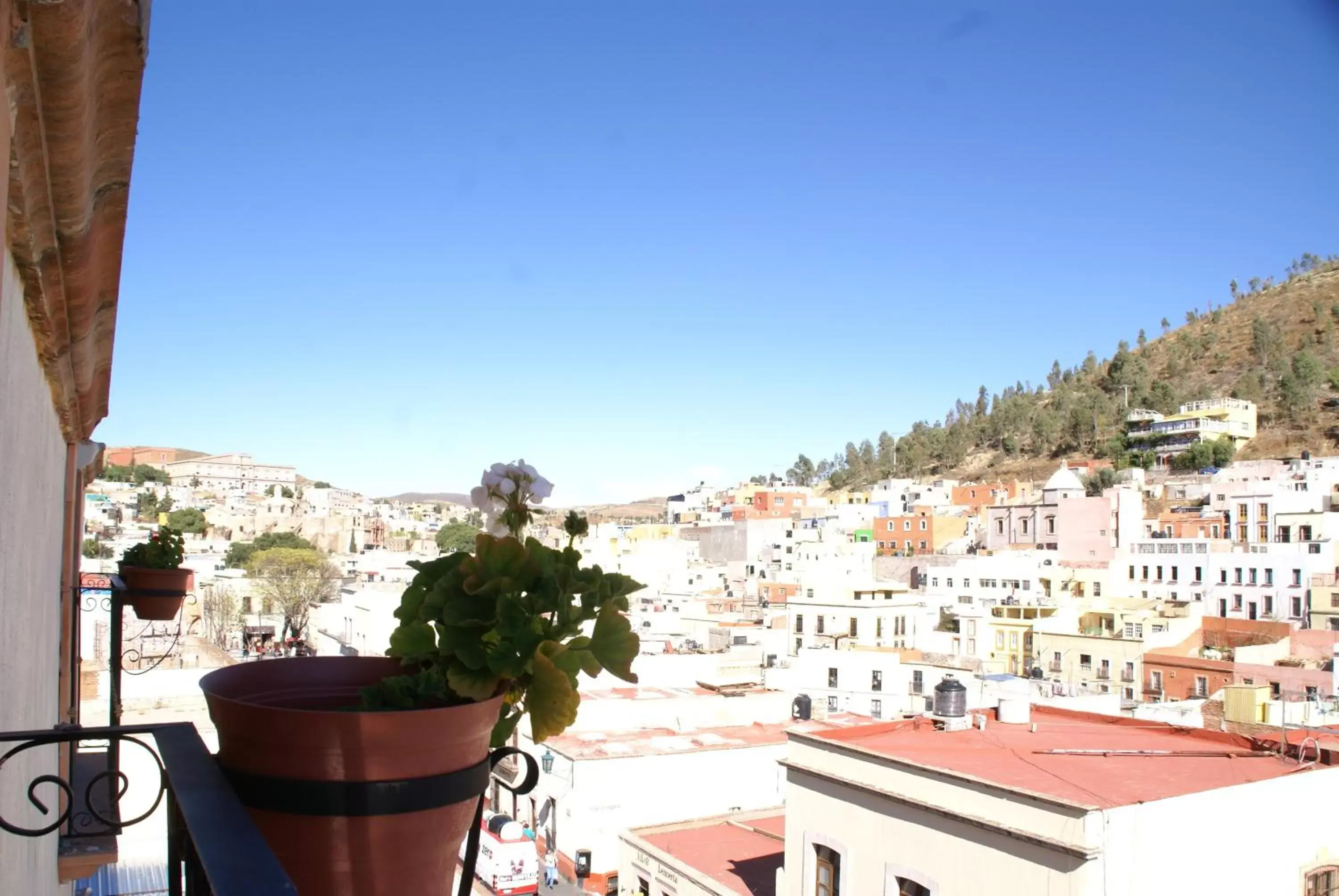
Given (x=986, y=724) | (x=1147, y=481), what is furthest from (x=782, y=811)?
(x=1147, y=481)

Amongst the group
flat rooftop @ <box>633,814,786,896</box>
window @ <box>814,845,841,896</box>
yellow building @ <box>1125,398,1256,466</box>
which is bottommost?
flat rooftop @ <box>633,814,786,896</box>

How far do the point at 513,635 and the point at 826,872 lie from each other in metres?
9.63

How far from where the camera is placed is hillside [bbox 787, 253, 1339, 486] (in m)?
80.1

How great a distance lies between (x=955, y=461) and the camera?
95875mm

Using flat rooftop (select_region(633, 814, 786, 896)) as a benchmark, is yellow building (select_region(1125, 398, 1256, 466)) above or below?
above

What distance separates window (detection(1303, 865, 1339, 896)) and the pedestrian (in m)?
12.6

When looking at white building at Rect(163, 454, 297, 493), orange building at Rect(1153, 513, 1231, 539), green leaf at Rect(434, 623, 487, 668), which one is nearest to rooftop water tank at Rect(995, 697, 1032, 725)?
green leaf at Rect(434, 623, 487, 668)

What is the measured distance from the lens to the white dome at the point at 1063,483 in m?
59.6

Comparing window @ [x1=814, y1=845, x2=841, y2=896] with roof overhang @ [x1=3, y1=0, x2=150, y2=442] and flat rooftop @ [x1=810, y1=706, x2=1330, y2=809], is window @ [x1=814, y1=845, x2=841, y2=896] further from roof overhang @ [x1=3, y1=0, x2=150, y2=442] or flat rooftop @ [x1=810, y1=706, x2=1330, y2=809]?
roof overhang @ [x1=3, y1=0, x2=150, y2=442]

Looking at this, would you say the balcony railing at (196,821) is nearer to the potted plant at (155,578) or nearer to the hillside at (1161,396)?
the potted plant at (155,578)

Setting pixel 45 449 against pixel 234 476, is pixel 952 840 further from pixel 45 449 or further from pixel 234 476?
pixel 234 476

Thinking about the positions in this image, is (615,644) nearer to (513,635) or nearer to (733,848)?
(513,635)

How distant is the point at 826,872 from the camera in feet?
33.8

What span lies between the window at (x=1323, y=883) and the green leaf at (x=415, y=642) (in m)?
10.4
